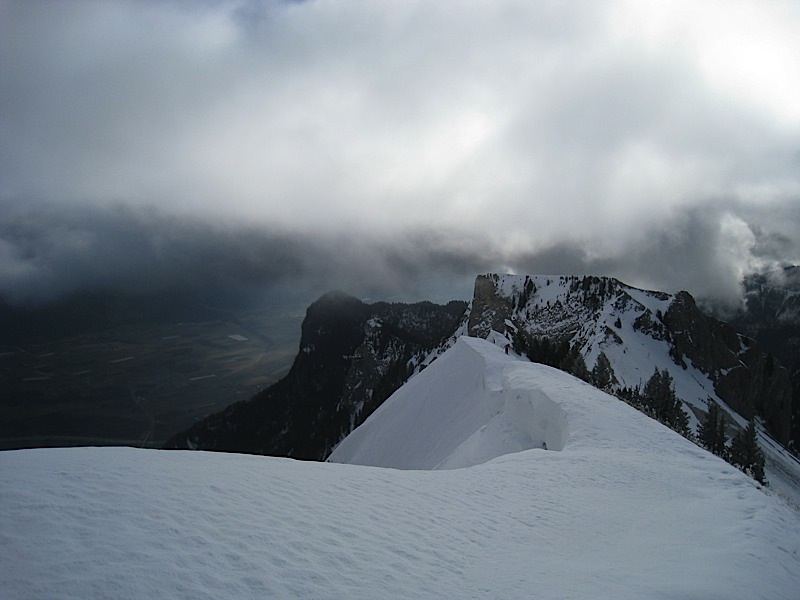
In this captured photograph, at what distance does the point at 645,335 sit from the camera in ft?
248

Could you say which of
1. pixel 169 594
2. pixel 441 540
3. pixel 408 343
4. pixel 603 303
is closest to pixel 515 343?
pixel 603 303

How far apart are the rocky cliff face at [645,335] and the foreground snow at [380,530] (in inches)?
1797

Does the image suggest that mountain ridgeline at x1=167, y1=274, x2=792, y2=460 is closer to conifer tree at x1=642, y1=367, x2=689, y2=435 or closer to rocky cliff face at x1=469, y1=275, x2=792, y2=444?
rocky cliff face at x1=469, y1=275, x2=792, y2=444

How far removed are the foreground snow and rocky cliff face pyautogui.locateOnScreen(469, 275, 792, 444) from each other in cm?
4564

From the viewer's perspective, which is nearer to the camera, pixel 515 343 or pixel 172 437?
pixel 515 343

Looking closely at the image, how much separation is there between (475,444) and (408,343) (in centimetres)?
15961

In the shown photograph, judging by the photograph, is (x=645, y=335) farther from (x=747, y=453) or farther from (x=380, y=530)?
(x=380, y=530)

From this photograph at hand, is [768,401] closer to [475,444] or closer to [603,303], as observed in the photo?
[603,303]

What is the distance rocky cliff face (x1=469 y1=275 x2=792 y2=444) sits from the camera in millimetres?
67000

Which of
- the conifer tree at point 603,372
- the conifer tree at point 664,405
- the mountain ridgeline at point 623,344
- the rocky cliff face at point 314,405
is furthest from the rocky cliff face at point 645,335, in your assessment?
the rocky cliff face at point 314,405

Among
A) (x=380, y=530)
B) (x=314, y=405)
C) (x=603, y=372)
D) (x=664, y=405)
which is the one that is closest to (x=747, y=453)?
(x=664, y=405)

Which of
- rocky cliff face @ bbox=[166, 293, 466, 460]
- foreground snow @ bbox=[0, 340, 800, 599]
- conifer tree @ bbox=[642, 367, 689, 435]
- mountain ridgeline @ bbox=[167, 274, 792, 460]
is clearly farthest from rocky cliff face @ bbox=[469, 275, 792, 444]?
foreground snow @ bbox=[0, 340, 800, 599]

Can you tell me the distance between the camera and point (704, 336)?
8000cm

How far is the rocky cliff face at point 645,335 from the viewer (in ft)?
220
